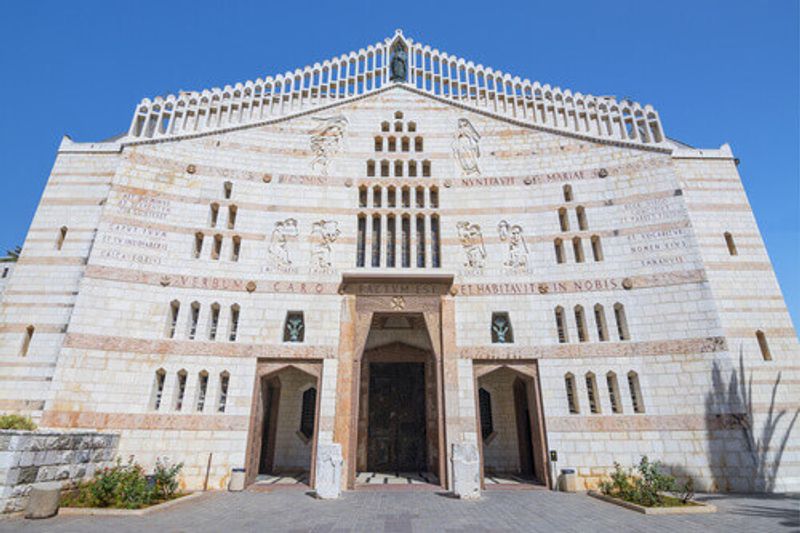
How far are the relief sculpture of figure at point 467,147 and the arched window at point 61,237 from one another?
59.9 feet

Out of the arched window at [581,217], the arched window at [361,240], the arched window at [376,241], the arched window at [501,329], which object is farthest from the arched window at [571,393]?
the arched window at [361,240]

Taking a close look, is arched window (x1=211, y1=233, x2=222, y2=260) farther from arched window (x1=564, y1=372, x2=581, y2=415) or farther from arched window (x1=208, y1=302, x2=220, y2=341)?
arched window (x1=564, y1=372, x2=581, y2=415)

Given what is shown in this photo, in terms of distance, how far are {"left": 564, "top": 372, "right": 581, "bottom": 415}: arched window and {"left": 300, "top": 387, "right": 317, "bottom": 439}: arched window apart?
11346mm

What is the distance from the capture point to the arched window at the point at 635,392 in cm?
1477

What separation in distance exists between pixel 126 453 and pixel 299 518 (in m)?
8.46

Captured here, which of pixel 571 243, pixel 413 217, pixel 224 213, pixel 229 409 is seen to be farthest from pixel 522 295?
pixel 224 213

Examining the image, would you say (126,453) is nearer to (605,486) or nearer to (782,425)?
(605,486)

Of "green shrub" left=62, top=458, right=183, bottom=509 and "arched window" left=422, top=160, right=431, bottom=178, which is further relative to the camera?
"arched window" left=422, top=160, right=431, bottom=178

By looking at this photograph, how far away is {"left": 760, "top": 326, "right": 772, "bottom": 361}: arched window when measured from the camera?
1496cm

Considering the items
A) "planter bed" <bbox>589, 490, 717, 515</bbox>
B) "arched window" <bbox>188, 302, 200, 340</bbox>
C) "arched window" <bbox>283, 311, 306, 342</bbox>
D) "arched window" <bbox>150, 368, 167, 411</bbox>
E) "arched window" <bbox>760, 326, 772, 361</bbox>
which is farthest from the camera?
"arched window" <bbox>283, 311, 306, 342</bbox>

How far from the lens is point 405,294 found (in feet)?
53.7

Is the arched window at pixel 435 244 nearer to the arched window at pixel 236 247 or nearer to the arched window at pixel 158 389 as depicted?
the arched window at pixel 236 247

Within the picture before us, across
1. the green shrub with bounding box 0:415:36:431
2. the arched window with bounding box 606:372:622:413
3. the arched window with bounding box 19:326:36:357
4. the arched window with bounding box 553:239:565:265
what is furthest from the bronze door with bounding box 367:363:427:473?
the arched window with bounding box 19:326:36:357

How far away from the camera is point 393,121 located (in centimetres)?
2014
